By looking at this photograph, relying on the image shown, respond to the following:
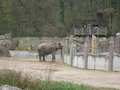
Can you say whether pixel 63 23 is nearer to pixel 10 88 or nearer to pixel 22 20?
pixel 22 20

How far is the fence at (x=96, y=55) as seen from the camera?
20.5 metres

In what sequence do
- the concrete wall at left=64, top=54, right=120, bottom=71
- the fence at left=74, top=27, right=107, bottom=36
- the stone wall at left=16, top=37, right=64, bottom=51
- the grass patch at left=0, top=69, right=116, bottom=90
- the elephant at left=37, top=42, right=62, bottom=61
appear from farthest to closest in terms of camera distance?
the fence at left=74, top=27, right=107, bottom=36, the stone wall at left=16, top=37, right=64, bottom=51, the elephant at left=37, top=42, right=62, bottom=61, the concrete wall at left=64, top=54, right=120, bottom=71, the grass patch at left=0, top=69, right=116, bottom=90

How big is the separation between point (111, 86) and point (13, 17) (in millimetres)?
47621

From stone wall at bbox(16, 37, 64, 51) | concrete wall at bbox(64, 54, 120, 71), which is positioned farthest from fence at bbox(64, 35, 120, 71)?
stone wall at bbox(16, 37, 64, 51)

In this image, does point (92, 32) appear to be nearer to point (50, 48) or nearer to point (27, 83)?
point (50, 48)

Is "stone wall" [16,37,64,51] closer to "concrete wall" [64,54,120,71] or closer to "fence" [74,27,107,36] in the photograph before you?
"fence" [74,27,107,36]

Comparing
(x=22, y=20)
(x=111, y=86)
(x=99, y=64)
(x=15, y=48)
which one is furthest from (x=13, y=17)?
(x=111, y=86)

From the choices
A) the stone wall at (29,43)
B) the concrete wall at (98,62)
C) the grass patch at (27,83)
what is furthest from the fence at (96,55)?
the stone wall at (29,43)

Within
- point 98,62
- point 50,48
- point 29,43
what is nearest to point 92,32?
point 29,43

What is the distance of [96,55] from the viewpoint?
21.7 metres

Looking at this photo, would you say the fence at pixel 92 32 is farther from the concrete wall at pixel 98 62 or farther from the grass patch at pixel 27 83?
the grass patch at pixel 27 83

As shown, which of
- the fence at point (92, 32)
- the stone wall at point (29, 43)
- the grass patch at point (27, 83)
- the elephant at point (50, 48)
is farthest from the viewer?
the fence at point (92, 32)

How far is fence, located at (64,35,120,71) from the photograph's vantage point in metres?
20.5

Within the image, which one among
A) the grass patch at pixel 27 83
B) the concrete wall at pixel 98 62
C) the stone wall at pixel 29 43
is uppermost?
the grass patch at pixel 27 83
